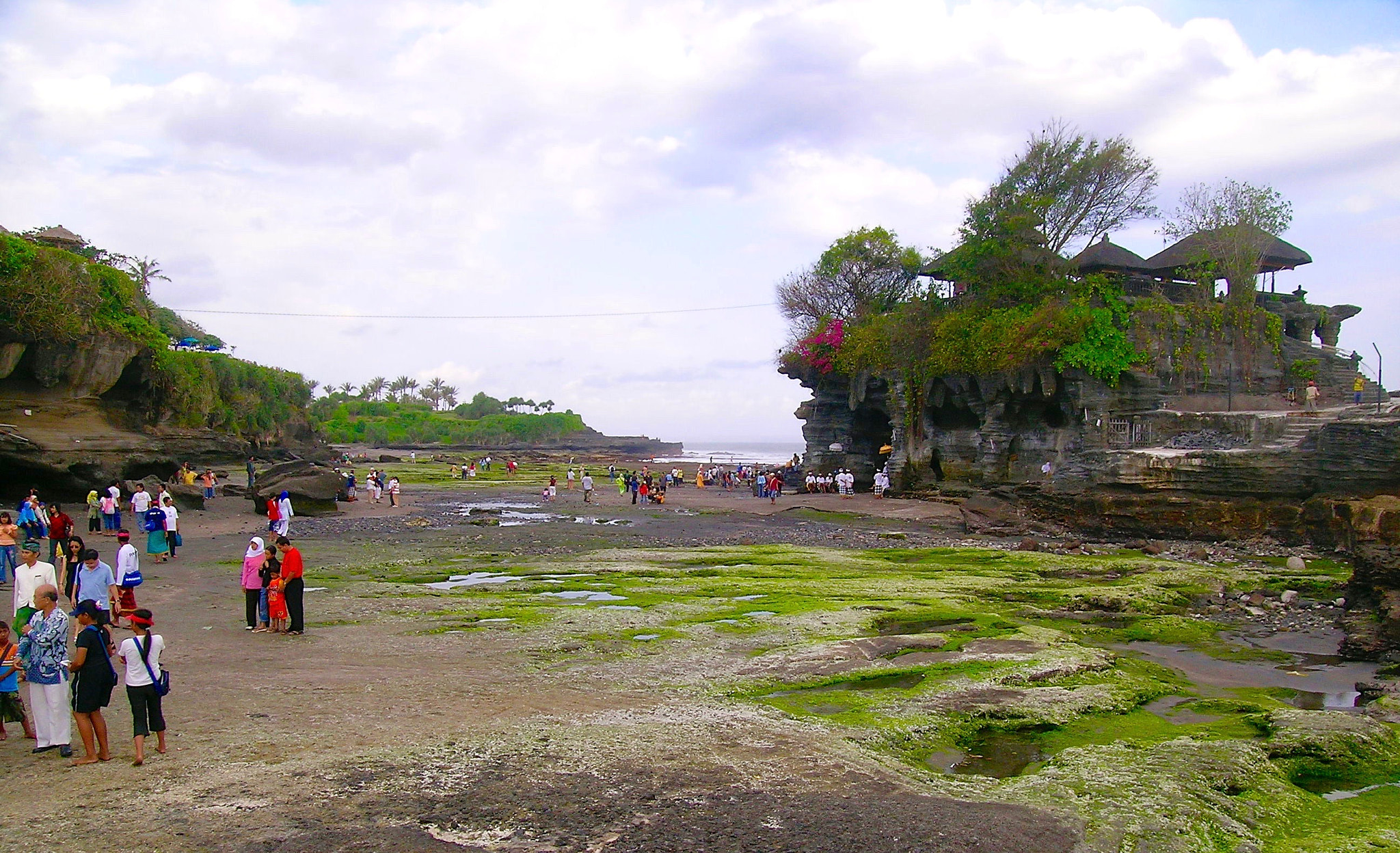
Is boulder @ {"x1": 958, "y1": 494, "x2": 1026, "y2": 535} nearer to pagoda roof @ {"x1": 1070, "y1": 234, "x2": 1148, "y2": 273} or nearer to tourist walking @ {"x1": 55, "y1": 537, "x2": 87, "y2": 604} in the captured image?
pagoda roof @ {"x1": 1070, "y1": 234, "x2": 1148, "y2": 273}

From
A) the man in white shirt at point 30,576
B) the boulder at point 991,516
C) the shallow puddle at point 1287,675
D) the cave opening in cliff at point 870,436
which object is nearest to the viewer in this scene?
the man in white shirt at point 30,576

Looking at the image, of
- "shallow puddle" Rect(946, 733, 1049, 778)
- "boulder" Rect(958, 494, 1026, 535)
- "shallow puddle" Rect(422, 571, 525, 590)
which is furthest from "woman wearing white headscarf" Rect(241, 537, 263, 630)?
"boulder" Rect(958, 494, 1026, 535)

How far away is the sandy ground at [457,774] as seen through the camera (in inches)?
267

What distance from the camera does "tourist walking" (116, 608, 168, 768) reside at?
7785mm

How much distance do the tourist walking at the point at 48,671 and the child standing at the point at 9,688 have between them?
0.35 meters

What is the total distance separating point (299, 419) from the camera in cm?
7981

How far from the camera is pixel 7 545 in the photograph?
15070 millimetres

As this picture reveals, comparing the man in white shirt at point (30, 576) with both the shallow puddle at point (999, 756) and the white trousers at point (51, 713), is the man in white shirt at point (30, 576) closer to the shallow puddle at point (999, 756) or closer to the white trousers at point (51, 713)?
the white trousers at point (51, 713)

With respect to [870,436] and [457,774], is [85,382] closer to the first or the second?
[457,774]

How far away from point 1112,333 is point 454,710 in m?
34.1

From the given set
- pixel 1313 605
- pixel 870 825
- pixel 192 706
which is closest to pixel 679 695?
pixel 870 825

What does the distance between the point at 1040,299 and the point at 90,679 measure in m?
39.9

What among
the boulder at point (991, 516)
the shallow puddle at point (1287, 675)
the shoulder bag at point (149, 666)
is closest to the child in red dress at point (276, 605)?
the shoulder bag at point (149, 666)

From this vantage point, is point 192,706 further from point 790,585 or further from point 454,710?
point 790,585
